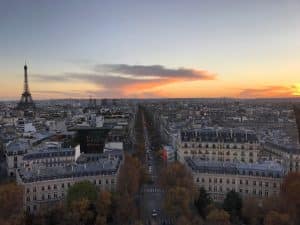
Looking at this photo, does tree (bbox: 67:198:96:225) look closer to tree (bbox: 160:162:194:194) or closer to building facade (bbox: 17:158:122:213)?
building facade (bbox: 17:158:122:213)

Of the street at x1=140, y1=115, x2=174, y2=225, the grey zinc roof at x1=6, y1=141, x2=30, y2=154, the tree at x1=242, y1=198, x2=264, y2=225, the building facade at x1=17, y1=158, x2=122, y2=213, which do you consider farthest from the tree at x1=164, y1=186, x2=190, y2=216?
the grey zinc roof at x1=6, y1=141, x2=30, y2=154

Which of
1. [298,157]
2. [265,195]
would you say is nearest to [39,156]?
[265,195]

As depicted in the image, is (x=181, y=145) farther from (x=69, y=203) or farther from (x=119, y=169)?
(x=69, y=203)

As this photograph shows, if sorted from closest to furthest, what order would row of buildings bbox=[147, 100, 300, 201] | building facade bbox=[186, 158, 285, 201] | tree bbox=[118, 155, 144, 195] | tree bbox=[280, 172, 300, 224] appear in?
1. tree bbox=[280, 172, 300, 224]
2. tree bbox=[118, 155, 144, 195]
3. building facade bbox=[186, 158, 285, 201]
4. row of buildings bbox=[147, 100, 300, 201]

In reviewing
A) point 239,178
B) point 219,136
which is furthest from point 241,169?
point 219,136

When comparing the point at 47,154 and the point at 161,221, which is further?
the point at 47,154

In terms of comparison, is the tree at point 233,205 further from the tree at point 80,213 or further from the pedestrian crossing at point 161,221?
the tree at point 80,213

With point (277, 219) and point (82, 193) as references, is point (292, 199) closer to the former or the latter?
point (277, 219)

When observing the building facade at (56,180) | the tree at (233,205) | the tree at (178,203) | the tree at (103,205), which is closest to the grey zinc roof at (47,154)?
the building facade at (56,180)
